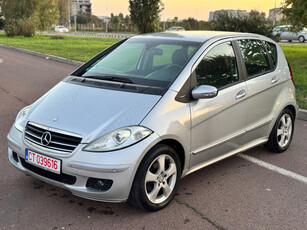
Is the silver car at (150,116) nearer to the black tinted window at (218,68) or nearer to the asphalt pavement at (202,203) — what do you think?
the black tinted window at (218,68)

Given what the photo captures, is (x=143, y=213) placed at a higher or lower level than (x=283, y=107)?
lower

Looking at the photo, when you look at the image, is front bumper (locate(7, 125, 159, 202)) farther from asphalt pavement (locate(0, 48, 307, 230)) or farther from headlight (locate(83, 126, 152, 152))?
asphalt pavement (locate(0, 48, 307, 230))

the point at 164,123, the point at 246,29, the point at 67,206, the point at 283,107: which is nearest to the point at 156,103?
the point at 164,123

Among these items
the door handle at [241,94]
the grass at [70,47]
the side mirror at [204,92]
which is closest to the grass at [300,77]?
the door handle at [241,94]

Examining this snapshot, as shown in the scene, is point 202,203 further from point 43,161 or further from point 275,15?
point 275,15

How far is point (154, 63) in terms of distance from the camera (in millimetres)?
4078

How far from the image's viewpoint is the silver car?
2.98 metres

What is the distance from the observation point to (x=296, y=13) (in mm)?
13906

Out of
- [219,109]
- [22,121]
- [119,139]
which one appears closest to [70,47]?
[22,121]

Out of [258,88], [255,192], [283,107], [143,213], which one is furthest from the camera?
[283,107]

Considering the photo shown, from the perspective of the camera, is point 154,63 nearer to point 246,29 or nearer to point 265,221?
point 265,221

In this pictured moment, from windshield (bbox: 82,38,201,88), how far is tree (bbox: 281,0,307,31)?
1087 cm

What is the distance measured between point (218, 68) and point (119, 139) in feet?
5.00

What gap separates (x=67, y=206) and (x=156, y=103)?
1.26 m
